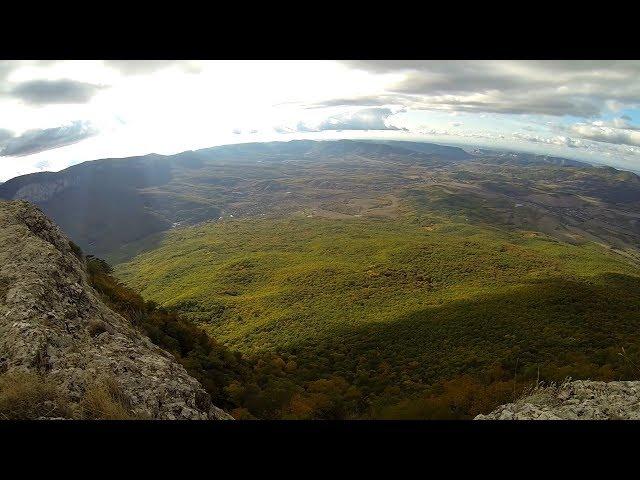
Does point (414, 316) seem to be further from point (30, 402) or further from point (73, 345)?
point (30, 402)

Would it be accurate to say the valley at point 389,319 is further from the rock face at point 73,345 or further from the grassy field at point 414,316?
the rock face at point 73,345

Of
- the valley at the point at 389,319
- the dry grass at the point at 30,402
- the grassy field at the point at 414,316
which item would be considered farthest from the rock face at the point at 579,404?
the dry grass at the point at 30,402

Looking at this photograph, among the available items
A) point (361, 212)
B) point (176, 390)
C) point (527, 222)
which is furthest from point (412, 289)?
point (527, 222)

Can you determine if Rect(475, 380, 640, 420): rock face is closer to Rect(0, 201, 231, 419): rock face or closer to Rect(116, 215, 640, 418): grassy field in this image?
Rect(116, 215, 640, 418): grassy field

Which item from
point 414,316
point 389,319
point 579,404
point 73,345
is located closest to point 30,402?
point 73,345

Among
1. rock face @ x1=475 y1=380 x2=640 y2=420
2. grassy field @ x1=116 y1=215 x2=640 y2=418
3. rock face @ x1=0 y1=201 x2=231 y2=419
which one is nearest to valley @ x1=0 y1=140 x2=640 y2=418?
grassy field @ x1=116 y1=215 x2=640 y2=418
